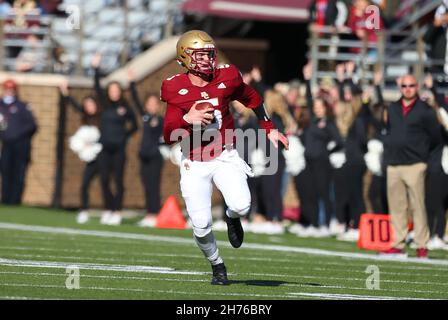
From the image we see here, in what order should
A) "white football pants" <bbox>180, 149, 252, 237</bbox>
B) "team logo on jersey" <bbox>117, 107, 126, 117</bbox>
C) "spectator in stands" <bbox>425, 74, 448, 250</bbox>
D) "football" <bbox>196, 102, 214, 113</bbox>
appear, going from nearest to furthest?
"football" <bbox>196, 102, 214, 113</bbox>, "white football pants" <bbox>180, 149, 252, 237</bbox>, "spectator in stands" <bbox>425, 74, 448, 250</bbox>, "team logo on jersey" <bbox>117, 107, 126, 117</bbox>

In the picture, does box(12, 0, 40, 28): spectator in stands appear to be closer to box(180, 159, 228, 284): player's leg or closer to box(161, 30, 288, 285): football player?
box(161, 30, 288, 285): football player

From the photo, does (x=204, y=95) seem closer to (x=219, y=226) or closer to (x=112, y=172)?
(x=219, y=226)

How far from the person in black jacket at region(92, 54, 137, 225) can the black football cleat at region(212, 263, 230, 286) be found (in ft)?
25.8

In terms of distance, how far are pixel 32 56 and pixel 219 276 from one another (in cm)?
1301

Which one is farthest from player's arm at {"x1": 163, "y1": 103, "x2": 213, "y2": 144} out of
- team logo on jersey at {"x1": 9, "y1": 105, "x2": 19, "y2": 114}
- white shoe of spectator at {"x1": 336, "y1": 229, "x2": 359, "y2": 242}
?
team logo on jersey at {"x1": 9, "y1": 105, "x2": 19, "y2": 114}

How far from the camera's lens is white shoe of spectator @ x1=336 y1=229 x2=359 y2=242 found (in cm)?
1706

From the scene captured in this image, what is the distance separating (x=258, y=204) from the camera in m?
18.4

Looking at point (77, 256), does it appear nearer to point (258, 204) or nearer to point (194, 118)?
point (194, 118)

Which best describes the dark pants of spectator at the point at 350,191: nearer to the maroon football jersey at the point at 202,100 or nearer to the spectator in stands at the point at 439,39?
the spectator in stands at the point at 439,39

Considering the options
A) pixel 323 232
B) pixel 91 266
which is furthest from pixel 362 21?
pixel 91 266

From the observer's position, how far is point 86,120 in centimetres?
2008

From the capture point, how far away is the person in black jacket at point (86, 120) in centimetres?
1830
